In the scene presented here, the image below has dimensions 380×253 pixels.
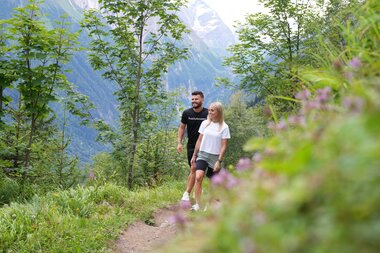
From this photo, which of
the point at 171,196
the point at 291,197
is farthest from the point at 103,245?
the point at 291,197

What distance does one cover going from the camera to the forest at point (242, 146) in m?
0.74

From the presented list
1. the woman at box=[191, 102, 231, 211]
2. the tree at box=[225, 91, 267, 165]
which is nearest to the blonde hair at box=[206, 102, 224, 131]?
the woman at box=[191, 102, 231, 211]

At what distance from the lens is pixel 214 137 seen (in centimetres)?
764

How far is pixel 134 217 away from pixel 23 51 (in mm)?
5619

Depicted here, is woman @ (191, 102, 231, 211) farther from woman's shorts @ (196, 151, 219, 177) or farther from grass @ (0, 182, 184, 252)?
grass @ (0, 182, 184, 252)

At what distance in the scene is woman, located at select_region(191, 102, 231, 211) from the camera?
7633 mm

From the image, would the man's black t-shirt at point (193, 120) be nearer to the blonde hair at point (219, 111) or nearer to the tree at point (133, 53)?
the blonde hair at point (219, 111)

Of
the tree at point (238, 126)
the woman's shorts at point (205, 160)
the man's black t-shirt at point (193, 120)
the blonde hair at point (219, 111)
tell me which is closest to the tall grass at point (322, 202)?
the blonde hair at point (219, 111)

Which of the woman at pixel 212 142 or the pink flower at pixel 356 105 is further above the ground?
the pink flower at pixel 356 105

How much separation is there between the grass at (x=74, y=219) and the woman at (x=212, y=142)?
167cm

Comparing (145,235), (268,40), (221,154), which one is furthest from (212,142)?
(268,40)

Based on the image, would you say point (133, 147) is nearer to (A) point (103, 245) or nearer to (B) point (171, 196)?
(B) point (171, 196)

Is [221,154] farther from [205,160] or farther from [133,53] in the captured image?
[133,53]

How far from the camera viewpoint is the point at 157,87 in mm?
12922
